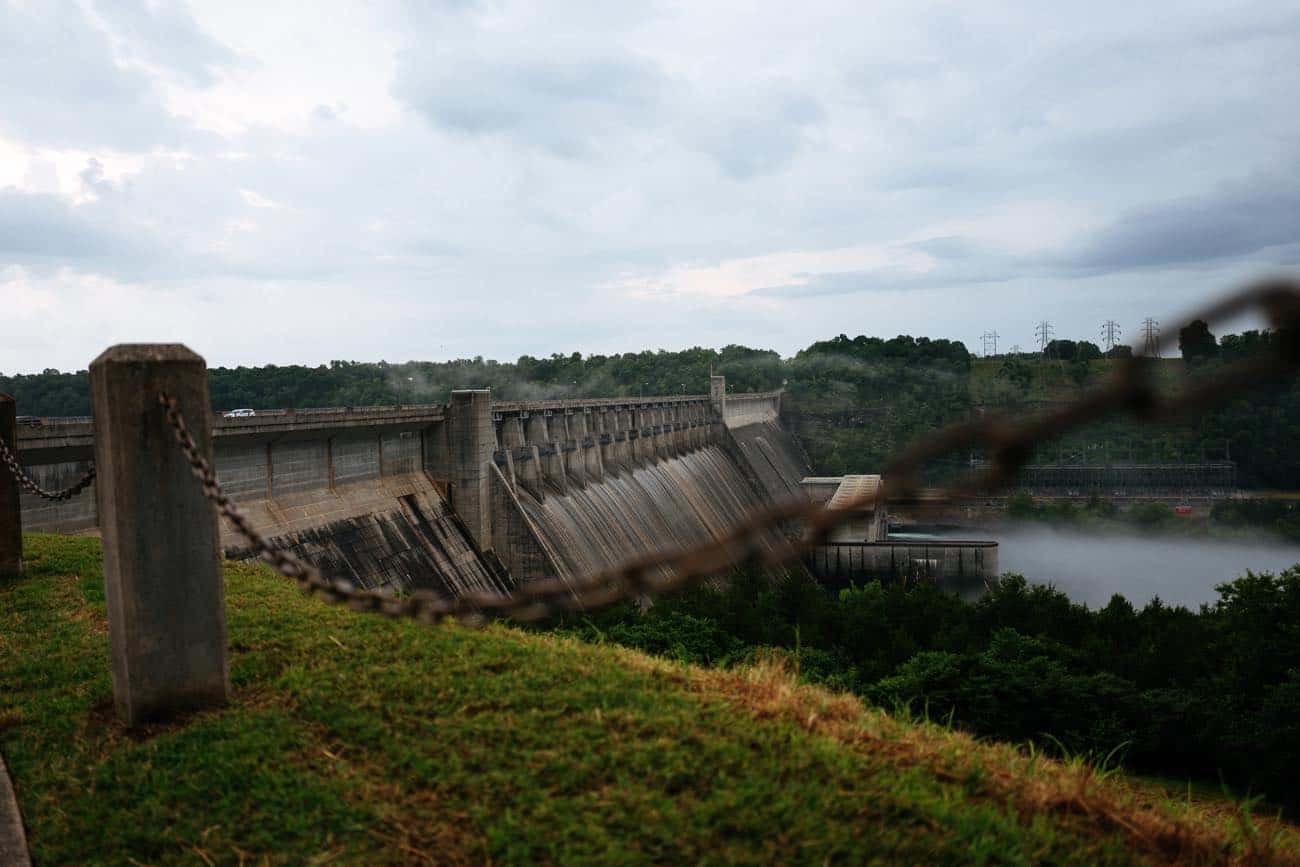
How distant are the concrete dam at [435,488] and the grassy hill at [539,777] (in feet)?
26.7

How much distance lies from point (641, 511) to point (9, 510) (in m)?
23.9

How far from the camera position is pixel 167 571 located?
16.6 feet

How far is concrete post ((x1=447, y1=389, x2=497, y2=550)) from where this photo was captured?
2141cm

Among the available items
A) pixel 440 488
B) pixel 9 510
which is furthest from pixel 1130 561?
pixel 9 510

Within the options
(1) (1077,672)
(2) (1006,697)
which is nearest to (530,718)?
(2) (1006,697)

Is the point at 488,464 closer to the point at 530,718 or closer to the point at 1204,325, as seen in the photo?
the point at 530,718

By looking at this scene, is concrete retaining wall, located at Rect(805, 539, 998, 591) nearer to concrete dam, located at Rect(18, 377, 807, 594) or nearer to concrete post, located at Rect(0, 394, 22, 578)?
concrete dam, located at Rect(18, 377, 807, 594)

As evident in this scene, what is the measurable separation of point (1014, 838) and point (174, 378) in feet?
15.3

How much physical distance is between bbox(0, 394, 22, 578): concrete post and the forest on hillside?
119 ft

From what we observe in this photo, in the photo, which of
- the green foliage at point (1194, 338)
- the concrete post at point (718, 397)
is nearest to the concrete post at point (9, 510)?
the green foliage at point (1194, 338)

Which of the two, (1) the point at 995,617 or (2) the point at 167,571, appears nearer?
(2) the point at 167,571

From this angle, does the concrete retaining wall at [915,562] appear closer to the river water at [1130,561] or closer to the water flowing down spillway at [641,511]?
the water flowing down spillway at [641,511]

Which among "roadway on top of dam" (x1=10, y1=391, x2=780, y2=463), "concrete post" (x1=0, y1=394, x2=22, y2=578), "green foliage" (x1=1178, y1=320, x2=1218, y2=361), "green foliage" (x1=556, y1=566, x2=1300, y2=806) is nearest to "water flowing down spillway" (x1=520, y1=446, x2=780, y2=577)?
"roadway on top of dam" (x1=10, y1=391, x2=780, y2=463)

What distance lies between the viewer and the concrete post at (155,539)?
4.91m
